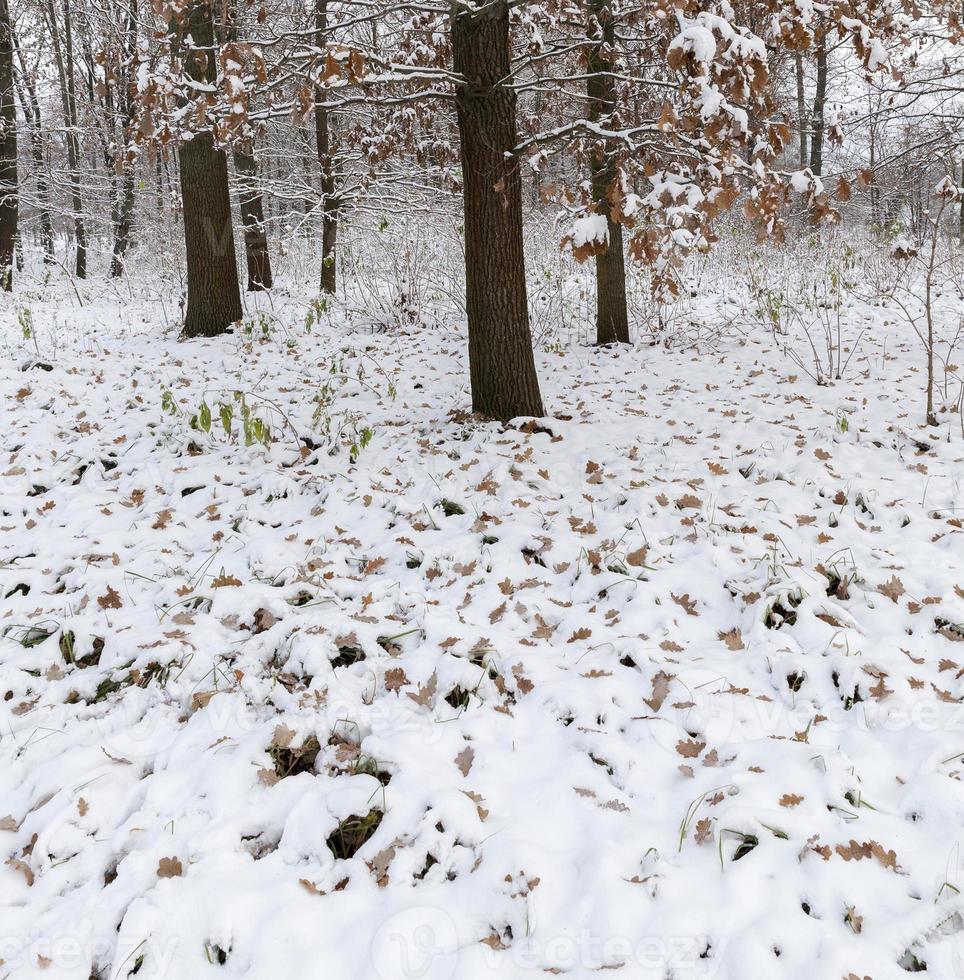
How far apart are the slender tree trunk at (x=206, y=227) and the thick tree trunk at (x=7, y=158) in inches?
234

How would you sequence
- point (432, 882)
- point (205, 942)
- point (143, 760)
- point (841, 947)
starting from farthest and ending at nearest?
point (143, 760), point (432, 882), point (205, 942), point (841, 947)

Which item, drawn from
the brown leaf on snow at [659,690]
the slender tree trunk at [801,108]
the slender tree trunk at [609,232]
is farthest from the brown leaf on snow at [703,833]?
the slender tree trunk at [609,232]

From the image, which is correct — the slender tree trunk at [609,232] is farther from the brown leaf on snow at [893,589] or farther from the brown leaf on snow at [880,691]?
the brown leaf on snow at [880,691]

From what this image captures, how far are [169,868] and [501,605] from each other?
188 cm

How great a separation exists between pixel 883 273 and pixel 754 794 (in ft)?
37.0

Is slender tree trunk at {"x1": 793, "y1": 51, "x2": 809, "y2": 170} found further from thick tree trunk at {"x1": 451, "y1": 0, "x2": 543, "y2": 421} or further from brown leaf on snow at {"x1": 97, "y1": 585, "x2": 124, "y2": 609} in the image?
brown leaf on snow at {"x1": 97, "y1": 585, "x2": 124, "y2": 609}

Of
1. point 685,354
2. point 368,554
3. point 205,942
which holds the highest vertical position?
point 685,354

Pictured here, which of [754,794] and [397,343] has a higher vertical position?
[397,343]

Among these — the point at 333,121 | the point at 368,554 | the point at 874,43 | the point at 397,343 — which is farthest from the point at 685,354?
the point at 333,121

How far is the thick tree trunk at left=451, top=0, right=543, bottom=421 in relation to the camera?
493cm

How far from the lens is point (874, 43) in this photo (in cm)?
410

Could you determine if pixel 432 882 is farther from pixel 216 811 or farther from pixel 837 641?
pixel 837 641

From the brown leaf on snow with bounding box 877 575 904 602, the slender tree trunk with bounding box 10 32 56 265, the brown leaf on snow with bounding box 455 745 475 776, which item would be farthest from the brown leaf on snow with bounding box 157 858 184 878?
the slender tree trunk with bounding box 10 32 56 265

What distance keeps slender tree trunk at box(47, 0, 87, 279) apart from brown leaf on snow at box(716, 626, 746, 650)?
50.4 ft
